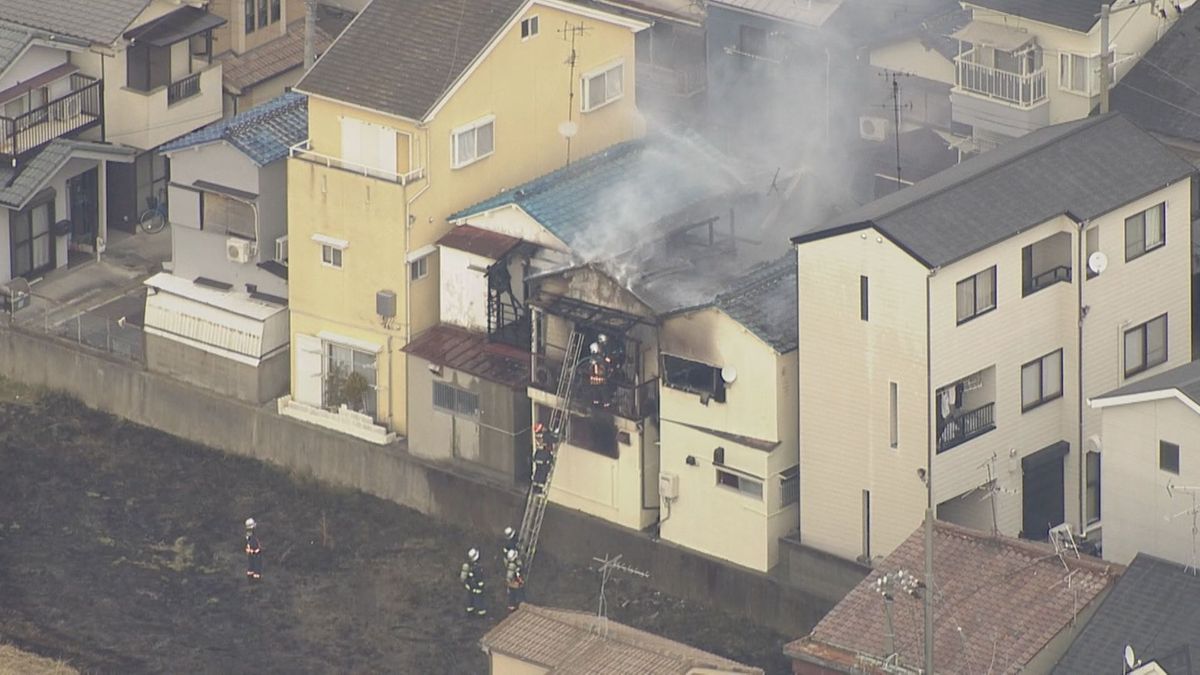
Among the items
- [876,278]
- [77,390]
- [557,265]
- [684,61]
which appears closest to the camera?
[876,278]

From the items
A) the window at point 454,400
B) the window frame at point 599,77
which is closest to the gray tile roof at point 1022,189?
the window at point 454,400

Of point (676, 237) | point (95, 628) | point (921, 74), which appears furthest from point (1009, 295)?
point (95, 628)

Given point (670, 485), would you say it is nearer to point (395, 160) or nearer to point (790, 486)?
point (790, 486)

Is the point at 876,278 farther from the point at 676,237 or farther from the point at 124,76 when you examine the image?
the point at 124,76

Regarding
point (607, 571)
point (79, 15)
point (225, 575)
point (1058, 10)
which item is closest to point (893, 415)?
point (607, 571)

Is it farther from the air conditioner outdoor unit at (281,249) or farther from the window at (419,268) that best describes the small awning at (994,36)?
the air conditioner outdoor unit at (281,249)

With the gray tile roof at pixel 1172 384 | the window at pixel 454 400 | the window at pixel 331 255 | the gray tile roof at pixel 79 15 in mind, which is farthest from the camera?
the gray tile roof at pixel 79 15
